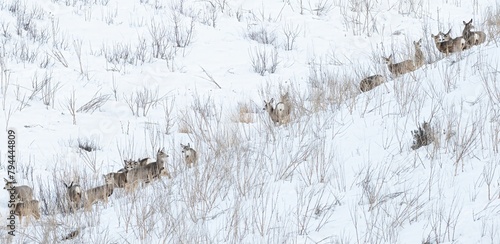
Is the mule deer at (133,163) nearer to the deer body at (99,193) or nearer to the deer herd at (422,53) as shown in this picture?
the deer body at (99,193)

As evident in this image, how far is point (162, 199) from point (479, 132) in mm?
2390

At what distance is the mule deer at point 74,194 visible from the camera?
5697 mm

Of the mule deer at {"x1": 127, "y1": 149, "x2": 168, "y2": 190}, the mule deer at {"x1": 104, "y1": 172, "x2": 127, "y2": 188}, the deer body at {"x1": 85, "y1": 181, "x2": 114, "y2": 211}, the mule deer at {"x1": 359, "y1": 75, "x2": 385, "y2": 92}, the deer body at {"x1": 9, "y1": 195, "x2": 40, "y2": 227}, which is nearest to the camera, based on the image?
the deer body at {"x1": 9, "y1": 195, "x2": 40, "y2": 227}

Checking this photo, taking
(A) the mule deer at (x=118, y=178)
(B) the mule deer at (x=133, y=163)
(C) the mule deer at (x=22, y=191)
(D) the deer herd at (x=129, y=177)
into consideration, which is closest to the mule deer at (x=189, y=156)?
(D) the deer herd at (x=129, y=177)

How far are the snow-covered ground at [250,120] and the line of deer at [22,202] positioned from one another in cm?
14

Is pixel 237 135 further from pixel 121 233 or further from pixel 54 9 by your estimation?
pixel 54 9

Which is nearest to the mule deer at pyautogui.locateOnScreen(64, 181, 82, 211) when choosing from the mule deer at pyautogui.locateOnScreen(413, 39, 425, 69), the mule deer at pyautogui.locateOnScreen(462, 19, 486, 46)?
the mule deer at pyautogui.locateOnScreen(413, 39, 425, 69)

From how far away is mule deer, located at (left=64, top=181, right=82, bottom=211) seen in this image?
5697 millimetres

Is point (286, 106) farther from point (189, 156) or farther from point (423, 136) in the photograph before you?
point (423, 136)

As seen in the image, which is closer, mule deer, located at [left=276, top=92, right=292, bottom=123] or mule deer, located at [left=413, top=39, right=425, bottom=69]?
mule deer, located at [left=276, top=92, right=292, bottom=123]

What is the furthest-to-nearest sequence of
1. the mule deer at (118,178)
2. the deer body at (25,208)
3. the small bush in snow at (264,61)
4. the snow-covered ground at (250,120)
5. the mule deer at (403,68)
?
the small bush in snow at (264,61) → the mule deer at (403,68) → the mule deer at (118,178) → the deer body at (25,208) → the snow-covered ground at (250,120)

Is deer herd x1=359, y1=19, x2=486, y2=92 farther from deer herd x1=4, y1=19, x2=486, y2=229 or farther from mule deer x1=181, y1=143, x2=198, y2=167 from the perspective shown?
mule deer x1=181, y1=143, x2=198, y2=167

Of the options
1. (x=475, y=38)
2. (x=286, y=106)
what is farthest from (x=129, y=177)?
(x=475, y=38)

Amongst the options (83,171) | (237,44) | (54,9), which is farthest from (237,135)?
(54,9)
